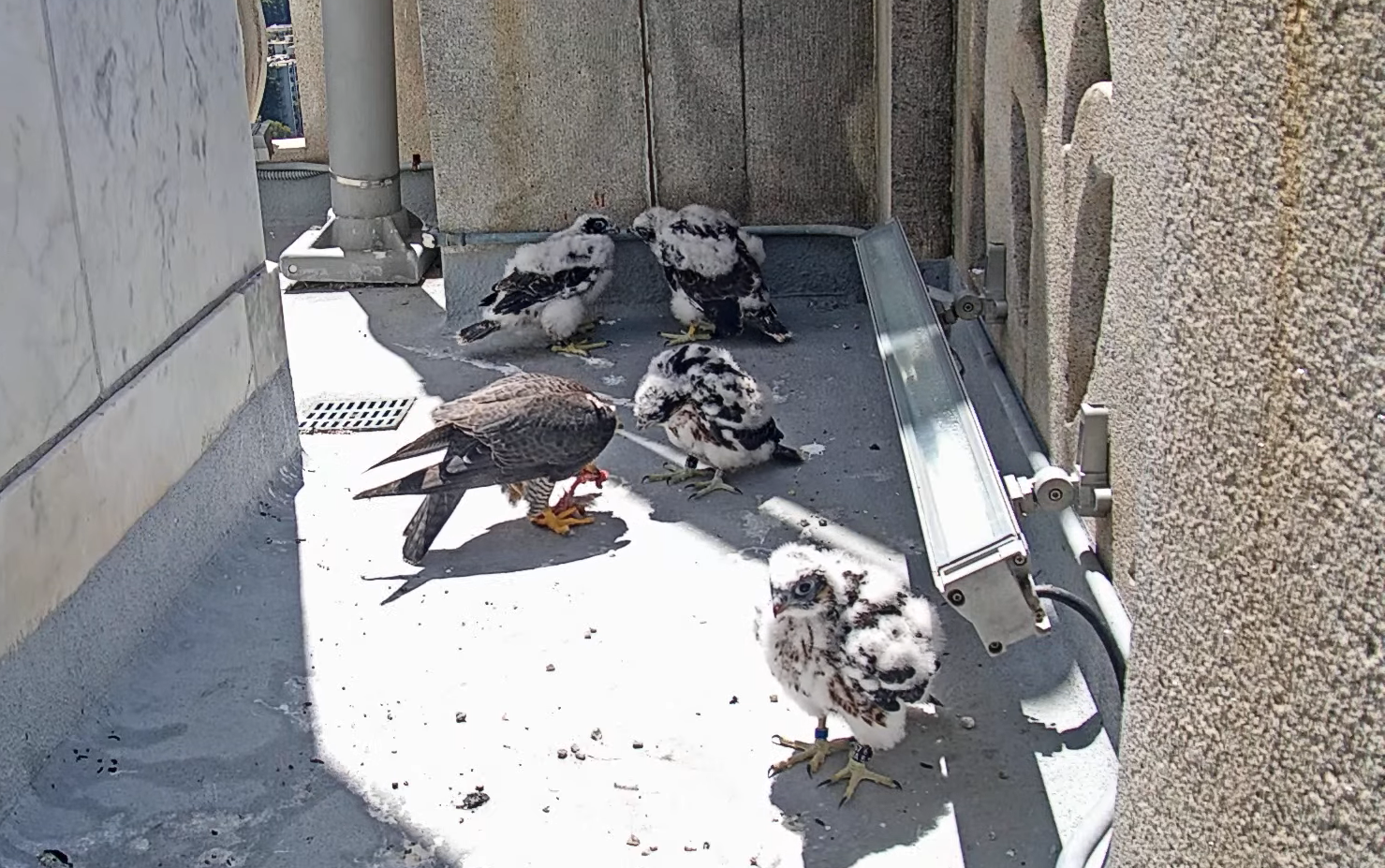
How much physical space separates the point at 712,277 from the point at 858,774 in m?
3.50

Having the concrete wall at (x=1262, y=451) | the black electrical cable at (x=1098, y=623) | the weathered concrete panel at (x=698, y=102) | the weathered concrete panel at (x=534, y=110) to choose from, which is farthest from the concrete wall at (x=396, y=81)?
the concrete wall at (x=1262, y=451)

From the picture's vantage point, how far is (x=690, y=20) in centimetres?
689

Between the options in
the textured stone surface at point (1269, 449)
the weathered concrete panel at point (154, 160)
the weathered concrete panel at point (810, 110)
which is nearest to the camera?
the textured stone surface at point (1269, 449)

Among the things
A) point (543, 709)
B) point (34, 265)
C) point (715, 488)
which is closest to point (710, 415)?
point (715, 488)

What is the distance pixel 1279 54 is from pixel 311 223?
855 cm

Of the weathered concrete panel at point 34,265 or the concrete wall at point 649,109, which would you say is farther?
the concrete wall at point 649,109

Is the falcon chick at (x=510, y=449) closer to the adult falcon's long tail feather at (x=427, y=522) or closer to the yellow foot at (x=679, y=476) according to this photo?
the adult falcon's long tail feather at (x=427, y=522)

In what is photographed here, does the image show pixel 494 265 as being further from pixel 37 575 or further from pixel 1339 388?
pixel 1339 388

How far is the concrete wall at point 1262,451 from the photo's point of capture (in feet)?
4.50

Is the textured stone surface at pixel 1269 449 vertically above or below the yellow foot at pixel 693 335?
above

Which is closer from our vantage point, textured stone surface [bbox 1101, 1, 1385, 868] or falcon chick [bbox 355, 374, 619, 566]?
textured stone surface [bbox 1101, 1, 1385, 868]

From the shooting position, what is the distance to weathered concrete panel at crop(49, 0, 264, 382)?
409 centimetres

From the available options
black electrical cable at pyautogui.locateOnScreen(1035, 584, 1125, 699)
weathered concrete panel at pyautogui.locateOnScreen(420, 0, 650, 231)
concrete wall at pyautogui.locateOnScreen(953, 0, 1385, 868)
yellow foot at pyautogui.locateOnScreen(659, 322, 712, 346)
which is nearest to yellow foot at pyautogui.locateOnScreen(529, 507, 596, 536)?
yellow foot at pyautogui.locateOnScreen(659, 322, 712, 346)

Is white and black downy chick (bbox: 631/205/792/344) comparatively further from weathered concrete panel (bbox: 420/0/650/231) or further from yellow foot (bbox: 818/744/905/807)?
yellow foot (bbox: 818/744/905/807)
